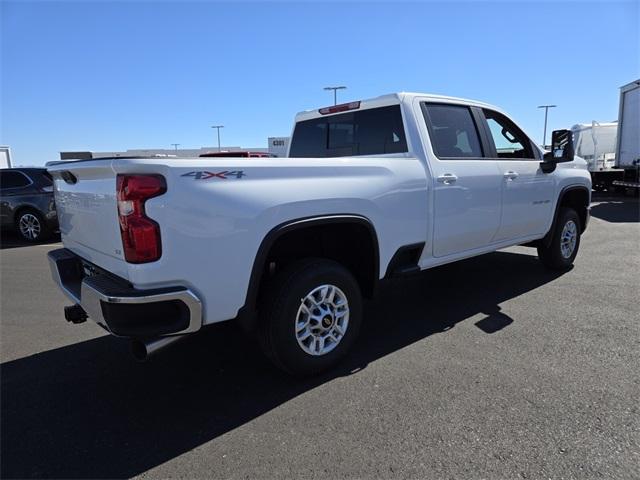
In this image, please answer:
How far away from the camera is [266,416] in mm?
2812

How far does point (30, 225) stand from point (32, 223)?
→ 63mm

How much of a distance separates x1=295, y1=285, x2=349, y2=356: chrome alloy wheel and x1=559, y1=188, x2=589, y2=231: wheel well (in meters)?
4.13

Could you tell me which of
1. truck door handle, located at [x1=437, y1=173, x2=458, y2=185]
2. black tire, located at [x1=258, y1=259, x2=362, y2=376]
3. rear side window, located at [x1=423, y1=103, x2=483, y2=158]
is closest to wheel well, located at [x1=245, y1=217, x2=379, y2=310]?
black tire, located at [x1=258, y1=259, x2=362, y2=376]

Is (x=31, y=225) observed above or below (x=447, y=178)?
below

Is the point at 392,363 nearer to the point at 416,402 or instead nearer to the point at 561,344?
the point at 416,402

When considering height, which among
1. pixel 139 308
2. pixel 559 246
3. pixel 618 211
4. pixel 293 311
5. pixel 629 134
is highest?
pixel 629 134

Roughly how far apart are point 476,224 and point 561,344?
1.30 metres

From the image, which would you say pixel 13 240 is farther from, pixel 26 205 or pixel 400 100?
pixel 400 100

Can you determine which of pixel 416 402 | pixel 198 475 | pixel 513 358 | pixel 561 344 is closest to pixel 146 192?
pixel 198 475

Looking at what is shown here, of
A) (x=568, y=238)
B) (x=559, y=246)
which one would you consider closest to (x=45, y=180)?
(x=559, y=246)

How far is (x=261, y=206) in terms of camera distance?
2.73 m

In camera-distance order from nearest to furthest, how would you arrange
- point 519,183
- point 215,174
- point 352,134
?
1. point 215,174
2. point 352,134
3. point 519,183

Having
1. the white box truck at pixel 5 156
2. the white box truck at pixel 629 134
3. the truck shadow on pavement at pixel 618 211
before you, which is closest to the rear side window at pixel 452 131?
the truck shadow on pavement at pixel 618 211

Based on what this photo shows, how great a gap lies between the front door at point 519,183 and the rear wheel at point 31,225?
9.48m
